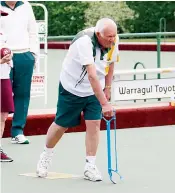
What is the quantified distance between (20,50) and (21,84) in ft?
1.23

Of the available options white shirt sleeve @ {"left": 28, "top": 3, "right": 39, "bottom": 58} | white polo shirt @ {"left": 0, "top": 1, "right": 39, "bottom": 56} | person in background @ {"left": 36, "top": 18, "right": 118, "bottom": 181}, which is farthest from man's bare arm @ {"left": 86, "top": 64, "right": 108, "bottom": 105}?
white shirt sleeve @ {"left": 28, "top": 3, "right": 39, "bottom": 58}

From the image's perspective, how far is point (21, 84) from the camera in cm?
823

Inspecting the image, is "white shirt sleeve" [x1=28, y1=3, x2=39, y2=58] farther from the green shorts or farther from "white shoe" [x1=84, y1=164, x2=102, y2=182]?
"white shoe" [x1=84, y1=164, x2=102, y2=182]

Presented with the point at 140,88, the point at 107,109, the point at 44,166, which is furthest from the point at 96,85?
the point at 140,88

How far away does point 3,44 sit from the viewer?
692cm

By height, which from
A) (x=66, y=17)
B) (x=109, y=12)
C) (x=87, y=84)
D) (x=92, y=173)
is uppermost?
(x=87, y=84)

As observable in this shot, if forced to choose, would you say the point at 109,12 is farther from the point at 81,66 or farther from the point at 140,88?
the point at 81,66

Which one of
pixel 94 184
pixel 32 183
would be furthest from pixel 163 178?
pixel 32 183

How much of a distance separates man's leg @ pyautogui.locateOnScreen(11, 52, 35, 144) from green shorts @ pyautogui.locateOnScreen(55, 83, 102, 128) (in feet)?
5.51

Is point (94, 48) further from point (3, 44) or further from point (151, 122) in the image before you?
point (151, 122)

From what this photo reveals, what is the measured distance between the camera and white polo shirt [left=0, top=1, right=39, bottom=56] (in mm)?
8016

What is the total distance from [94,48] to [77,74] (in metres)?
0.27

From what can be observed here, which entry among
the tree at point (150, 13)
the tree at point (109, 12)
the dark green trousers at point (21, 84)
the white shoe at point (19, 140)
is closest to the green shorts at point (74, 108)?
the dark green trousers at point (21, 84)

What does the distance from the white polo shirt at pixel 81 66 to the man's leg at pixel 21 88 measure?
66.6 inches
